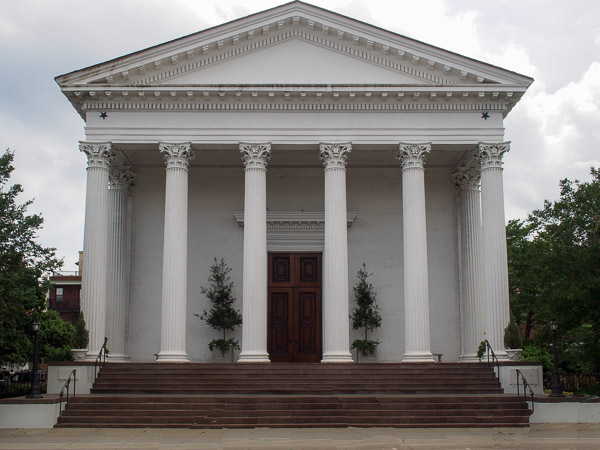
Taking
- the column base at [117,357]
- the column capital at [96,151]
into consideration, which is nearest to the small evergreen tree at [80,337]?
the column base at [117,357]

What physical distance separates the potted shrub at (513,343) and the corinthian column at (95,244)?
1324 cm

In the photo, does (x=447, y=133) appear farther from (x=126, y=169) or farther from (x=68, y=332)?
(x=68, y=332)

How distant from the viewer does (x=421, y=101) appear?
26250 mm

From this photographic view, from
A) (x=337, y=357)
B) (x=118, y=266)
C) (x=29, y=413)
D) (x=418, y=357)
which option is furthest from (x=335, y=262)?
(x=29, y=413)

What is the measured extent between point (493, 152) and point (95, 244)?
1409 cm

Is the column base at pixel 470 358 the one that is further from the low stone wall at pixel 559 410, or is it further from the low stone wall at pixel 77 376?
the low stone wall at pixel 77 376

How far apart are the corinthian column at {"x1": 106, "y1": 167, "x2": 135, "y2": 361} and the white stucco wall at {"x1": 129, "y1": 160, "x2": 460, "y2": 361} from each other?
1.88ft

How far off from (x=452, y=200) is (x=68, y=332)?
2839 centimetres

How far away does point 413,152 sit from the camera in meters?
26.2

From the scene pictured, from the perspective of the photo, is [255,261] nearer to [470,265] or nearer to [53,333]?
[470,265]

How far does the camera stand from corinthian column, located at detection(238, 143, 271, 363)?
81.4 ft

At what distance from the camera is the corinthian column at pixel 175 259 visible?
24812 millimetres

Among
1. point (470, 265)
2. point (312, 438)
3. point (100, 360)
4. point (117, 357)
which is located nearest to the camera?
point (312, 438)

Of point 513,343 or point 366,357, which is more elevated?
point 513,343
